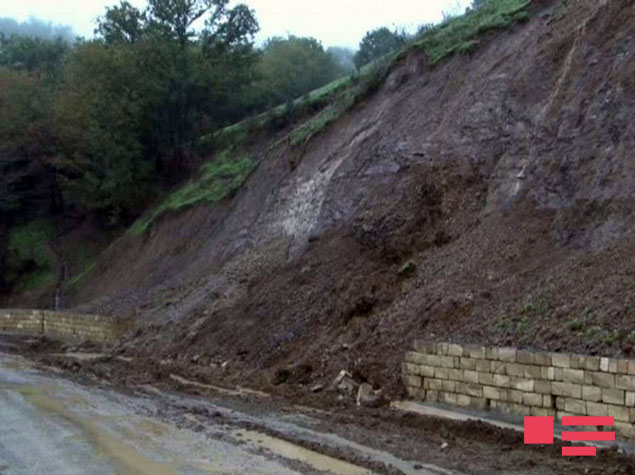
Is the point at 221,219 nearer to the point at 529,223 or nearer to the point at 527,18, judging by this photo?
the point at 527,18

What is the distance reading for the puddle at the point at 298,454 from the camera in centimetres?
998

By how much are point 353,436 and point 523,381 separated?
7.73 ft

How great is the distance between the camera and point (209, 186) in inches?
1323

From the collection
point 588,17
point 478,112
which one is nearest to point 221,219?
point 478,112

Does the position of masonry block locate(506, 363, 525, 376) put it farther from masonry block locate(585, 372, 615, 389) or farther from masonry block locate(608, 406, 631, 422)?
masonry block locate(608, 406, 631, 422)

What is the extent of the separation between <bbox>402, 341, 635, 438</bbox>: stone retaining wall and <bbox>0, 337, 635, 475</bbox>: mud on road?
513mm

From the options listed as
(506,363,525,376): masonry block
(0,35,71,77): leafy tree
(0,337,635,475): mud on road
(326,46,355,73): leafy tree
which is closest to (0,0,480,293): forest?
(0,35,71,77): leafy tree

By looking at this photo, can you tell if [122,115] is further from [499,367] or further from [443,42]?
[499,367]

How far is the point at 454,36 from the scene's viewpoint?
2494cm

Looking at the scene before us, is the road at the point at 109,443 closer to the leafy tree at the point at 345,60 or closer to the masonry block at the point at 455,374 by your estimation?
the masonry block at the point at 455,374

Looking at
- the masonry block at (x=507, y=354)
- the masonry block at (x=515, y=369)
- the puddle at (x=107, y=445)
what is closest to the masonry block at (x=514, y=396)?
the masonry block at (x=515, y=369)

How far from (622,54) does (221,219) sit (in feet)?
50.0

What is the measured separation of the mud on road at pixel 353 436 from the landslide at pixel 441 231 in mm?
1131

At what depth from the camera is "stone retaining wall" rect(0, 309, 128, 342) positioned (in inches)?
1016
